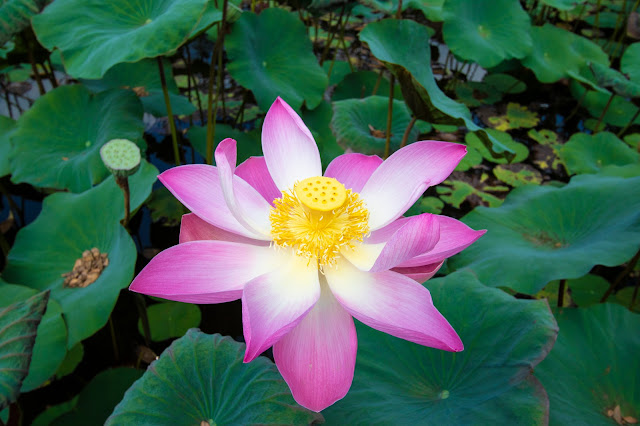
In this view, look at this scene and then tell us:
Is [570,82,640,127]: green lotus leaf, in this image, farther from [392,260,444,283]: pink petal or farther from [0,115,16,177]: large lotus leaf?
[0,115,16,177]: large lotus leaf

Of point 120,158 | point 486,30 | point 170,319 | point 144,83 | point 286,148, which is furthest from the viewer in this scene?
point 486,30

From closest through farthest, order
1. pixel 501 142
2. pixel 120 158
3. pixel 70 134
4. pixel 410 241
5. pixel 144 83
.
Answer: pixel 410 241
pixel 120 158
pixel 70 134
pixel 144 83
pixel 501 142

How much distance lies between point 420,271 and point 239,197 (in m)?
0.34

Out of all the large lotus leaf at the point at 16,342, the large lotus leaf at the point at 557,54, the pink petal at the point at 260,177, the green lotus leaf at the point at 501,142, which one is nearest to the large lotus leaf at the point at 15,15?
the large lotus leaf at the point at 16,342

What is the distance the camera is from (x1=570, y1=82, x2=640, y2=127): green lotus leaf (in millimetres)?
3127

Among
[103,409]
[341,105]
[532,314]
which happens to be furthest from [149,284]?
[341,105]

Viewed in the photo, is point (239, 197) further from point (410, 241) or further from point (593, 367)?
point (593, 367)

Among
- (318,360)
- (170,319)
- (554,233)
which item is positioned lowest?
(170,319)

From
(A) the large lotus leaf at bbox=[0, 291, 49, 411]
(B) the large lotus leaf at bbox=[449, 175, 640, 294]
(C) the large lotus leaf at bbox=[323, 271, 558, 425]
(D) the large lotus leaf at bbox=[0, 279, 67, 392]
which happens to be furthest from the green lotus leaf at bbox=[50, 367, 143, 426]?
(B) the large lotus leaf at bbox=[449, 175, 640, 294]

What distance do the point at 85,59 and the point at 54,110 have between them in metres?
0.51

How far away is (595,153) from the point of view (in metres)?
2.57

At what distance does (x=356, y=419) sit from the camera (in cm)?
81

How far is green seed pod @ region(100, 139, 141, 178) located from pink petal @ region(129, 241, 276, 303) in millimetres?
507

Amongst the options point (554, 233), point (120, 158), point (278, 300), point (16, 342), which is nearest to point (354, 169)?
point (278, 300)
